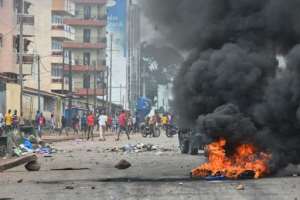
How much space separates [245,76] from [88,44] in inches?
3734

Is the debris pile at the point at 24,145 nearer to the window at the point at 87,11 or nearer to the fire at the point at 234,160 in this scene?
the fire at the point at 234,160

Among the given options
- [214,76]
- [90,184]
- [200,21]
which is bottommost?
[90,184]

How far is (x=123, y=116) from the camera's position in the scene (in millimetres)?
41875

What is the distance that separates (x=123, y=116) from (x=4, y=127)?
349 inches

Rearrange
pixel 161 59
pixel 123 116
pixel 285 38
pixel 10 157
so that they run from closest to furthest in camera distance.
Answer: pixel 285 38 < pixel 161 59 < pixel 10 157 < pixel 123 116

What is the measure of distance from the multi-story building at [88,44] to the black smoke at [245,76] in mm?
89964

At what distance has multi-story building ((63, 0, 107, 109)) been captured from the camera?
10675 centimetres

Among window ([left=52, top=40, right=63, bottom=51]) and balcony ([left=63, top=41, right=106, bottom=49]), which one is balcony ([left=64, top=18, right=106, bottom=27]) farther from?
window ([left=52, top=40, right=63, bottom=51])

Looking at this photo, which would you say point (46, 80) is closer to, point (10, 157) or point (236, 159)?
point (10, 157)

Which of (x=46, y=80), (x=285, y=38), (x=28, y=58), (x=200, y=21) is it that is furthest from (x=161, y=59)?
(x=46, y=80)

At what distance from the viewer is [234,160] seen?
47.7 ft

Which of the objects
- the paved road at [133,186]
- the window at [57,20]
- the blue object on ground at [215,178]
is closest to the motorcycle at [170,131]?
the paved road at [133,186]

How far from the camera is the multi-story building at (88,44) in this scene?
10675cm

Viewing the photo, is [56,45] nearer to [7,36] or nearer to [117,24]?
[117,24]
